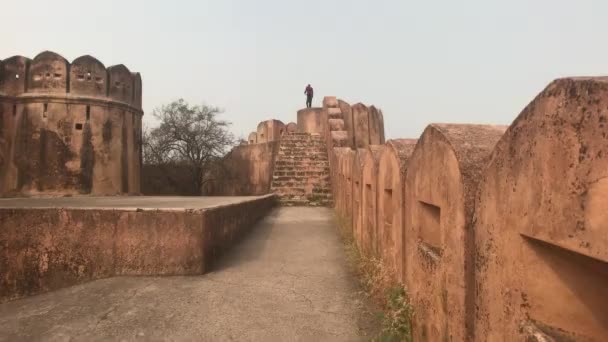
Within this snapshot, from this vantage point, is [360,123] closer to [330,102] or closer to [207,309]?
[330,102]

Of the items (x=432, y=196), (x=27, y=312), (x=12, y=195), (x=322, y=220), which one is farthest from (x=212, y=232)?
(x=12, y=195)

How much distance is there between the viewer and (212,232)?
4043mm

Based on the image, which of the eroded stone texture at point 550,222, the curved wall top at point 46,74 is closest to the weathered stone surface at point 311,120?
the curved wall top at point 46,74

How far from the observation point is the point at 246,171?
61.1 ft

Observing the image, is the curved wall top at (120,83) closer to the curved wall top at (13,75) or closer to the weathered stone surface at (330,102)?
the curved wall top at (13,75)

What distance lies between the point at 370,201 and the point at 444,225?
2.44 meters

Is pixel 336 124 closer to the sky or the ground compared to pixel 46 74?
closer to the ground

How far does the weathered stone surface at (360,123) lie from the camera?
1502 centimetres

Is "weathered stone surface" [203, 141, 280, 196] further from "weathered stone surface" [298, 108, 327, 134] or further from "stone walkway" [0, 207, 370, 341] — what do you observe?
"stone walkway" [0, 207, 370, 341]

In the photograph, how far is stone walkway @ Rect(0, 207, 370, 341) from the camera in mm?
2578

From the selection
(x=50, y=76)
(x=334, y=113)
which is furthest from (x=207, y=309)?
(x=50, y=76)

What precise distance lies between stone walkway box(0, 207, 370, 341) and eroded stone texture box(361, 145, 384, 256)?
394 millimetres

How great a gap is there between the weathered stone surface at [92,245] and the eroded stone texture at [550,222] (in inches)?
113

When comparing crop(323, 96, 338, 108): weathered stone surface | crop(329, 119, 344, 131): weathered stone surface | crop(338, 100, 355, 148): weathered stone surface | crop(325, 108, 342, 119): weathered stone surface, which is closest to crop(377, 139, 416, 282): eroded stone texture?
crop(329, 119, 344, 131): weathered stone surface
